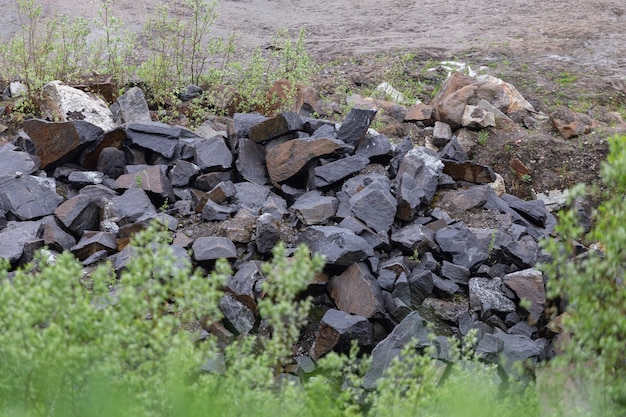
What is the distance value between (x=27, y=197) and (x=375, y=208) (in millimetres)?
3815

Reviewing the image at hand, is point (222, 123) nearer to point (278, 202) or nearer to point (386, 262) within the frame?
point (278, 202)

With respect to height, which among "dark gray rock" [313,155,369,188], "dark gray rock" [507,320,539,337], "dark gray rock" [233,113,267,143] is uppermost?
"dark gray rock" [233,113,267,143]

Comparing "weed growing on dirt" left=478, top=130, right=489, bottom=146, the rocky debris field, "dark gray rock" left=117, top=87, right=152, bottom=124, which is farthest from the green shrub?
"weed growing on dirt" left=478, top=130, right=489, bottom=146

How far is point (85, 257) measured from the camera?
22.9ft

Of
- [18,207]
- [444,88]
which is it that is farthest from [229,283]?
[444,88]

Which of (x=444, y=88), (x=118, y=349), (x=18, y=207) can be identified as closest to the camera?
(x=118, y=349)

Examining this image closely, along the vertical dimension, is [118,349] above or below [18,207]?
above

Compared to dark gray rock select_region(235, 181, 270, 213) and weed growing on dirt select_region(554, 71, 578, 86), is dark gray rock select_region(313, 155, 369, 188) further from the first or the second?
weed growing on dirt select_region(554, 71, 578, 86)

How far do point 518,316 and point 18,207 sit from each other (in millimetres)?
5357

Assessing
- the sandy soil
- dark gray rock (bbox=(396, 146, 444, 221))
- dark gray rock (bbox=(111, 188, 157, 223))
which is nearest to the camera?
dark gray rock (bbox=(111, 188, 157, 223))

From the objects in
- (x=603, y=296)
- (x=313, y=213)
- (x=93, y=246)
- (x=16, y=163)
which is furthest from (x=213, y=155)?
(x=603, y=296)

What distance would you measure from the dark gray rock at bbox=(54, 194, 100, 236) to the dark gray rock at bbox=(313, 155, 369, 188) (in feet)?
8.17

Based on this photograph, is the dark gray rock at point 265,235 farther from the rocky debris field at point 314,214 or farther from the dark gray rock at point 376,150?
the dark gray rock at point 376,150

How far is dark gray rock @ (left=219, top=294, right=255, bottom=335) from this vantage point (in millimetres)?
6316
